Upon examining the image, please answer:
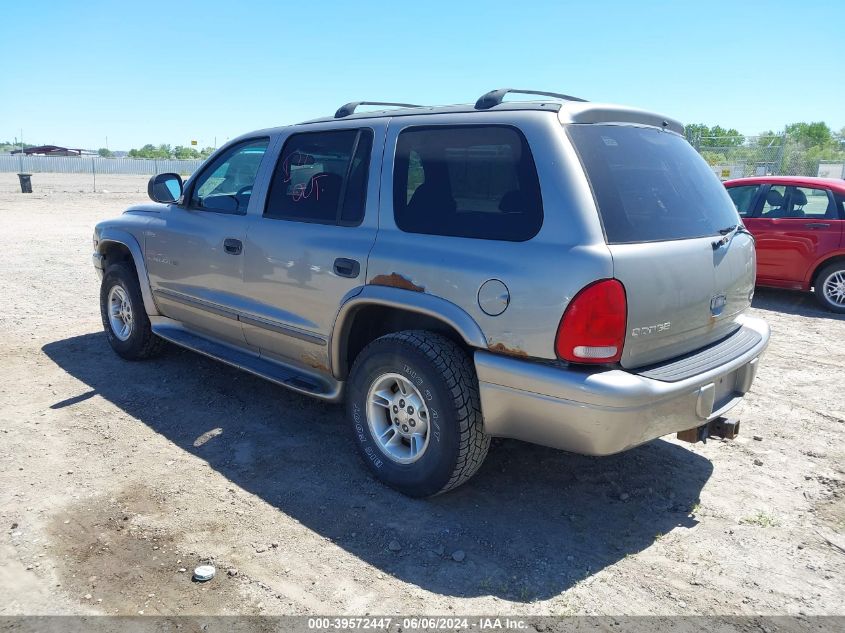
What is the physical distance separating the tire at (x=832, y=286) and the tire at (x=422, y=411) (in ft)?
23.4

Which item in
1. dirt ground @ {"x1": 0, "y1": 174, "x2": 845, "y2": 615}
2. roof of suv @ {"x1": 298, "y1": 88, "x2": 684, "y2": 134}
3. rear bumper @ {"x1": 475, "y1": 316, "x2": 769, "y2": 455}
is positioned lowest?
dirt ground @ {"x1": 0, "y1": 174, "x2": 845, "y2": 615}

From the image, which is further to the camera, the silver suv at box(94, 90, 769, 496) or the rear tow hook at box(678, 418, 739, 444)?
the rear tow hook at box(678, 418, 739, 444)

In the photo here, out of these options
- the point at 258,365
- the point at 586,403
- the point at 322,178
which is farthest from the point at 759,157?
the point at 586,403

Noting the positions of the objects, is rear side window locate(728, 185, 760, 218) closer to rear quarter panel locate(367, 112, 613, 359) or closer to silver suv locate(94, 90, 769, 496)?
silver suv locate(94, 90, 769, 496)

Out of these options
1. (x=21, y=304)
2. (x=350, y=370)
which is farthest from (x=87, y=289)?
(x=350, y=370)

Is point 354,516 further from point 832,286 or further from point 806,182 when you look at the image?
→ point 806,182

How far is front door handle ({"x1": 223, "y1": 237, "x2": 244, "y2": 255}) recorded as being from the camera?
4461 millimetres

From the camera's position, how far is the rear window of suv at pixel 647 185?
3113mm

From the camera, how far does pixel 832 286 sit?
8609 millimetres

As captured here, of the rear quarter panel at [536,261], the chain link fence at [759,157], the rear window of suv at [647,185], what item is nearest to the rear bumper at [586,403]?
the rear quarter panel at [536,261]

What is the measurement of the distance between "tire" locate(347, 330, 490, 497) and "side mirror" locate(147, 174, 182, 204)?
242 cm

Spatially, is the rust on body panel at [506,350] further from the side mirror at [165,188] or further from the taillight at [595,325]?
the side mirror at [165,188]

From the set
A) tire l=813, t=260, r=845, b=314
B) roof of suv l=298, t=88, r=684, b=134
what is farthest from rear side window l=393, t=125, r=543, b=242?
tire l=813, t=260, r=845, b=314

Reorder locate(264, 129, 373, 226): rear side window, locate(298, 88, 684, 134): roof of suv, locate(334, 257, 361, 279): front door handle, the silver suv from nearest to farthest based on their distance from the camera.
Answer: the silver suv < locate(298, 88, 684, 134): roof of suv < locate(334, 257, 361, 279): front door handle < locate(264, 129, 373, 226): rear side window
